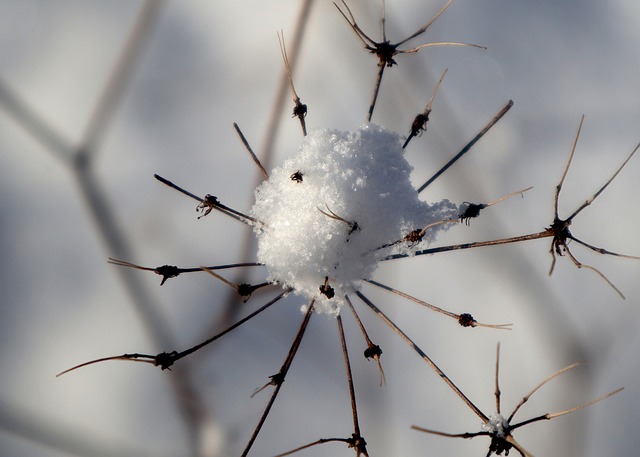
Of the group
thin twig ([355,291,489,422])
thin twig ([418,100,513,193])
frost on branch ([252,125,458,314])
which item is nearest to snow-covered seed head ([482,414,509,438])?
thin twig ([355,291,489,422])

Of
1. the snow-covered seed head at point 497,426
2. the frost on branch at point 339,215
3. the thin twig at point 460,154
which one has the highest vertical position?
the thin twig at point 460,154

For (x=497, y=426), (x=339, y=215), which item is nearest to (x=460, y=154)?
(x=339, y=215)

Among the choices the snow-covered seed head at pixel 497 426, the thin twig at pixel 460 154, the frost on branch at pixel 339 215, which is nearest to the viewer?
the snow-covered seed head at pixel 497 426

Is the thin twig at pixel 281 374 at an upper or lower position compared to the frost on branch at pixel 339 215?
lower

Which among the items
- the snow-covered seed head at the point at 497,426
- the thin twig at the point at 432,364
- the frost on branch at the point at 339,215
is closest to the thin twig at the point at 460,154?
the frost on branch at the point at 339,215

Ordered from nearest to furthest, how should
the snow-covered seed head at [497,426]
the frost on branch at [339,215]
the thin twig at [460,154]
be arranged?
the snow-covered seed head at [497,426] < the frost on branch at [339,215] < the thin twig at [460,154]

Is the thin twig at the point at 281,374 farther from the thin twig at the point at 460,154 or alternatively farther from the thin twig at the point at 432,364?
the thin twig at the point at 460,154

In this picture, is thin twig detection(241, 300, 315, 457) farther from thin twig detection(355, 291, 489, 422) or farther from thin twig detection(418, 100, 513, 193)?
thin twig detection(418, 100, 513, 193)

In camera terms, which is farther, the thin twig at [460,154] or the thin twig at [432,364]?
the thin twig at [460,154]

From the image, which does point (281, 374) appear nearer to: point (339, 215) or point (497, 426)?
point (339, 215)

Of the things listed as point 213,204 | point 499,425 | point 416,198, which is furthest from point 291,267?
point 499,425
